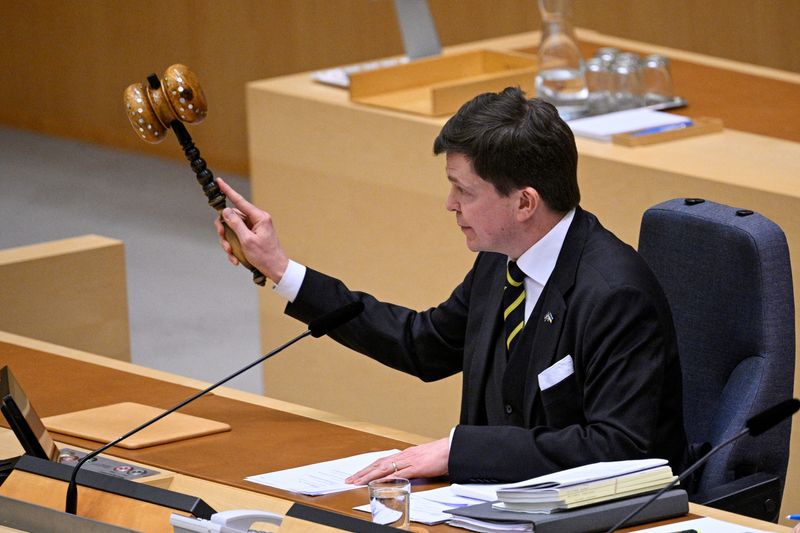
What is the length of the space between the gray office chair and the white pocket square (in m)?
0.35

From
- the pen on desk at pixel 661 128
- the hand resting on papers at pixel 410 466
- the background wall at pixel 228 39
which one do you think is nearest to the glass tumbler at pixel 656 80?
the pen on desk at pixel 661 128

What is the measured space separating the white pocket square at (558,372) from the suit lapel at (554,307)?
0.02 meters

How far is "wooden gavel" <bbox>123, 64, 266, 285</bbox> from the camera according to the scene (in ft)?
8.59

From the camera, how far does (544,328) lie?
2.56 meters

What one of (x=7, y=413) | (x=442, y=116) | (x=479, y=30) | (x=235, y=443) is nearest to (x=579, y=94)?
(x=442, y=116)

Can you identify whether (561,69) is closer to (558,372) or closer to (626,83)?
(626,83)

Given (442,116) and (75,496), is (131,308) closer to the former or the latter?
(442,116)

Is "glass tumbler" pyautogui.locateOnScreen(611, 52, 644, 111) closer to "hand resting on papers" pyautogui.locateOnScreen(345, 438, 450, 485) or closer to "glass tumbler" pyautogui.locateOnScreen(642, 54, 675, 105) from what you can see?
"glass tumbler" pyautogui.locateOnScreen(642, 54, 675, 105)

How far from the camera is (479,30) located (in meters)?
7.82

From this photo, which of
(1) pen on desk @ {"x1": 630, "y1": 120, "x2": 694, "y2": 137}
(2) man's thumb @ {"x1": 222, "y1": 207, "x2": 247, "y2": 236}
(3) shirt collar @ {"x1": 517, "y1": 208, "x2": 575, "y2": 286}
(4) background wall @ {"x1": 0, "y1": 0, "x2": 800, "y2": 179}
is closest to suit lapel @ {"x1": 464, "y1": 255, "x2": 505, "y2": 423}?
(3) shirt collar @ {"x1": 517, "y1": 208, "x2": 575, "y2": 286}

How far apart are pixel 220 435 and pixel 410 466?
0.42m

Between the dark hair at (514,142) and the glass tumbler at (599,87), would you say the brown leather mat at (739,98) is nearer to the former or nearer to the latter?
the glass tumbler at (599,87)

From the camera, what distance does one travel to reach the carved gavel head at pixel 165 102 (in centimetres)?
262

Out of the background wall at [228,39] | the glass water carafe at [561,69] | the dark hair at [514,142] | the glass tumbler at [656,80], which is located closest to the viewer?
the dark hair at [514,142]
